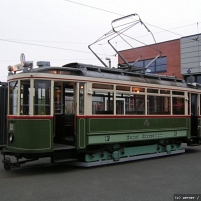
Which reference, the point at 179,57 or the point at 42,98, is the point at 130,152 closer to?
the point at 42,98

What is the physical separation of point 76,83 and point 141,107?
9.48 ft

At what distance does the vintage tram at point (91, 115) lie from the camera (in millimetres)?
8289

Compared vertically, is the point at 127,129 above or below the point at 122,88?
below

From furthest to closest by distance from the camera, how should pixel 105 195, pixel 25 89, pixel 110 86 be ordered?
pixel 110 86 < pixel 25 89 < pixel 105 195

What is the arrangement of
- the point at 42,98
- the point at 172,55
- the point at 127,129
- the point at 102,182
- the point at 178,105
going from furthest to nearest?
1. the point at 172,55
2. the point at 178,105
3. the point at 127,129
4. the point at 42,98
5. the point at 102,182

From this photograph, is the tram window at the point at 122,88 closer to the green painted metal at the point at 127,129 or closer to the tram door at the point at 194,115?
the green painted metal at the point at 127,129

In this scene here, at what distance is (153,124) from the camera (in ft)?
36.8

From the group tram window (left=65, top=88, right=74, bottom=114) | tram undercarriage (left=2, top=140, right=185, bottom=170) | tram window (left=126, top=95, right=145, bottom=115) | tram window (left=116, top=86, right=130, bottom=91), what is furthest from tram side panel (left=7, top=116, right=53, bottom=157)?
tram window (left=126, top=95, right=145, bottom=115)

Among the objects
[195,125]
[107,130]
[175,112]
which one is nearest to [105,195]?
[107,130]

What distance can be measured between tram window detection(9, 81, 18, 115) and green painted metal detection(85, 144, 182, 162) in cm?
260

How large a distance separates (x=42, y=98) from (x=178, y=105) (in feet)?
20.7

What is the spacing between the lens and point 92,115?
364 inches

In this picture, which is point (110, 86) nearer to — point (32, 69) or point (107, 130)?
point (107, 130)

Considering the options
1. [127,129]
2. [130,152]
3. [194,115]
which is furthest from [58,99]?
[194,115]
